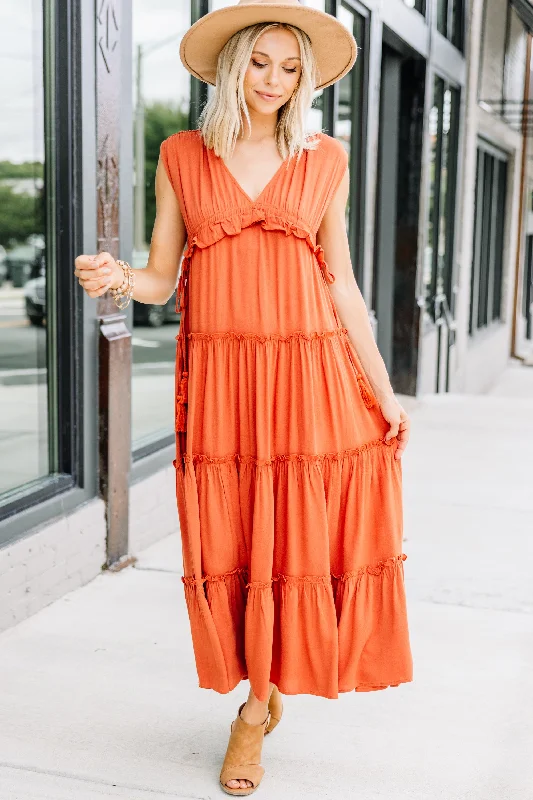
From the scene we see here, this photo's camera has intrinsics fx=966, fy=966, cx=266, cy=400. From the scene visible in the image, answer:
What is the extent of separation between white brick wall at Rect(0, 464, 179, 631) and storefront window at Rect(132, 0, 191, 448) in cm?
38

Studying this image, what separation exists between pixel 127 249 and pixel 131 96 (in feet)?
2.08

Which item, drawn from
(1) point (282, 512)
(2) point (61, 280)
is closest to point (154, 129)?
(2) point (61, 280)

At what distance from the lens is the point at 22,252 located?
406 cm

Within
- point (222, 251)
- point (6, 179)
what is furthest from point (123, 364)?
point (222, 251)

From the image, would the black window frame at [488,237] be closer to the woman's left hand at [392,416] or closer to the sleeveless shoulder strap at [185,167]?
the woman's left hand at [392,416]

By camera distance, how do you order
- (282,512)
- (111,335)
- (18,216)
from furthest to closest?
(18,216)
(111,335)
(282,512)

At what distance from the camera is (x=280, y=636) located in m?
2.43

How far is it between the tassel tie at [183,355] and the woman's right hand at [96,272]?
26 cm

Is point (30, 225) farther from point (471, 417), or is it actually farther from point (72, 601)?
point (471, 417)

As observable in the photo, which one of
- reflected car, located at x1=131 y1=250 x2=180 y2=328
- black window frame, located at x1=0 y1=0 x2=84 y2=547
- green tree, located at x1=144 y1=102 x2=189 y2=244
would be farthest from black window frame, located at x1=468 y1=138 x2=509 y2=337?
black window frame, located at x1=0 y1=0 x2=84 y2=547

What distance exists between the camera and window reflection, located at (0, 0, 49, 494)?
3.61 meters

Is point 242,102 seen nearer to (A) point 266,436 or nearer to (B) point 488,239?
(A) point 266,436

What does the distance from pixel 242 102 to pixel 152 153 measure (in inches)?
96.3

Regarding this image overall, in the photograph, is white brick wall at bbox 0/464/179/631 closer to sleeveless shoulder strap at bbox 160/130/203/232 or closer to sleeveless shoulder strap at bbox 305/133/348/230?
sleeveless shoulder strap at bbox 160/130/203/232
